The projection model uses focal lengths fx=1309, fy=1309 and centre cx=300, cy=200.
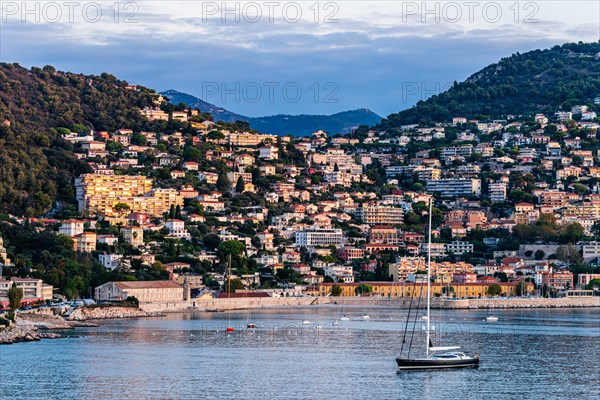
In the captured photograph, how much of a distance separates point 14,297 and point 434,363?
24335 mm

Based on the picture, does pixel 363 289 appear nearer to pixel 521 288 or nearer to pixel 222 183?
pixel 521 288

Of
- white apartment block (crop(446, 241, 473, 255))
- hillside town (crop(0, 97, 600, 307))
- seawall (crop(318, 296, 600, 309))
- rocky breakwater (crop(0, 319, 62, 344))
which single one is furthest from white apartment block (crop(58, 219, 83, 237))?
white apartment block (crop(446, 241, 473, 255))

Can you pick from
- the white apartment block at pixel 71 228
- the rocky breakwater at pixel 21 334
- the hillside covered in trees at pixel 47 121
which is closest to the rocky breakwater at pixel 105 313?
the rocky breakwater at pixel 21 334

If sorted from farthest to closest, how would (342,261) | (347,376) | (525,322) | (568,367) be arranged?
1. (342,261)
2. (525,322)
3. (568,367)
4. (347,376)

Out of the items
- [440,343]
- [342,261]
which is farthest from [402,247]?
[440,343]

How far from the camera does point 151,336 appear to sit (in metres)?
47.4

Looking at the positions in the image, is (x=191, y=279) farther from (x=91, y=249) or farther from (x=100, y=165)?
(x=100, y=165)

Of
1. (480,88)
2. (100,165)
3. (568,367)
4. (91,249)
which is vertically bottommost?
(568,367)

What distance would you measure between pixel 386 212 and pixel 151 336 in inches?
2116

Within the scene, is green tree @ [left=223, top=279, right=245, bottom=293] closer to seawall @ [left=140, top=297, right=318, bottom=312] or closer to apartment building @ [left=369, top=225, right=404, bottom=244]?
seawall @ [left=140, top=297, right=318, bottom=312]

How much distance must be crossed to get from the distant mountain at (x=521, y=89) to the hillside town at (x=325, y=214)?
11005mm

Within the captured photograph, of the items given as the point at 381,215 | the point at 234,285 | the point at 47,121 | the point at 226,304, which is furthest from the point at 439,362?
the point at 47,121

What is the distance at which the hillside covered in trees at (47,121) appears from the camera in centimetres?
7938

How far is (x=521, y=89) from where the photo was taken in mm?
147375
